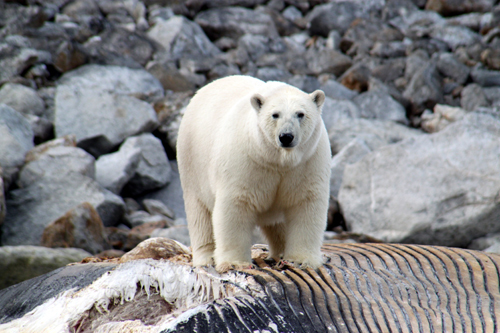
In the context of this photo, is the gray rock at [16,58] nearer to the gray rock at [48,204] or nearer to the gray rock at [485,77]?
the gray rock at [48,204]

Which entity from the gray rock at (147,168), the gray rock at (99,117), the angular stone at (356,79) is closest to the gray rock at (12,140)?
the gray rock at (99,117)

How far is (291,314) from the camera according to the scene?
318 centimetres

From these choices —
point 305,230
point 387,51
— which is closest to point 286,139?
point 305,230

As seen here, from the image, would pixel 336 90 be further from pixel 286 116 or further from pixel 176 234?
pixel 286 116

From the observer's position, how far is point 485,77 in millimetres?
15578

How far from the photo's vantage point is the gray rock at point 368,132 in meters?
12.1

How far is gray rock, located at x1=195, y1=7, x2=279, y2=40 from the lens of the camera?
19.1 metres

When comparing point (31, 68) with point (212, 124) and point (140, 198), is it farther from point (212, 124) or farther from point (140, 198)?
point (212, 124)

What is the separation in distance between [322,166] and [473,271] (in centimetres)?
138

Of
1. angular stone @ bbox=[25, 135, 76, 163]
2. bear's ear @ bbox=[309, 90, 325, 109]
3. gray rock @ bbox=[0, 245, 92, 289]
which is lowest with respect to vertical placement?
gray rock @ bbox=[0, 245, 92, 289]

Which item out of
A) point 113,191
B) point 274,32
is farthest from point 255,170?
point 274,32

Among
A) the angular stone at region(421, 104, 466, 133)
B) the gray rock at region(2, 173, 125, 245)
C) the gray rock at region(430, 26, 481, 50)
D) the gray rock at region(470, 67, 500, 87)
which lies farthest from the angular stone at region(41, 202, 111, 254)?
the gray rock at region(430, 26, 481, 50)

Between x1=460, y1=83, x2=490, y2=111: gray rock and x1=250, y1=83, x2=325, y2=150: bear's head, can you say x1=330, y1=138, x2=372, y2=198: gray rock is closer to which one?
x1=460, y1=83, x2=490, y2=111: gray rock

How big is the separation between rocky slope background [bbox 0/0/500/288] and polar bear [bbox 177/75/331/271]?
2455 mm
